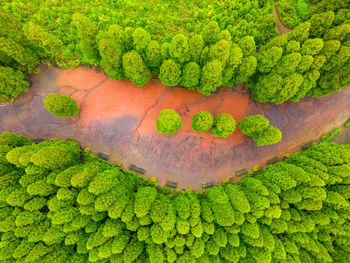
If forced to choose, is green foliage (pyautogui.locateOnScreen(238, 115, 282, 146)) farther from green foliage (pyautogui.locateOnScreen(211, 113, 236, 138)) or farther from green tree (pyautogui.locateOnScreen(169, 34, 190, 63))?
green tree (pyautogui.locateOnScreen(169, 34, 190, 63))

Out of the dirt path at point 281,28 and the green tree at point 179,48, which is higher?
the dirt path at point 281,28

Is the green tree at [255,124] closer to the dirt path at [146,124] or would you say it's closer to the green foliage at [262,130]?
the green foliage at [262,130]

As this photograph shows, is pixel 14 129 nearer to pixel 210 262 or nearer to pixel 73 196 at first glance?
pixel 73 196

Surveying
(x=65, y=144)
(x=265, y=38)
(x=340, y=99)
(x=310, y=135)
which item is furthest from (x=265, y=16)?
(x=65, y=144)

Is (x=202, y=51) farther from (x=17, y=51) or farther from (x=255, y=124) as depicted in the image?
(x=17, y=51)

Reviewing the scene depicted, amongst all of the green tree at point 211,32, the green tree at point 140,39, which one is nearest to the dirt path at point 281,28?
the green tree at point 211,32
